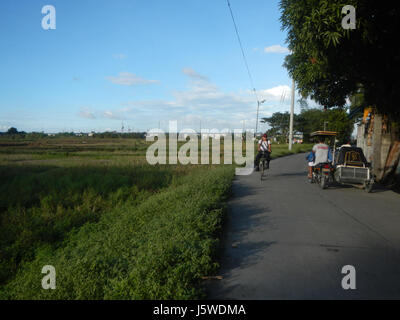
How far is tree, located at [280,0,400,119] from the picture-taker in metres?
6.79

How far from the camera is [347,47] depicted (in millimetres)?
7695

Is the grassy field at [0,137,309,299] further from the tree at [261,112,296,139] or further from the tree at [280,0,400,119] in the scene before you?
the tree at [261,112,296,139]

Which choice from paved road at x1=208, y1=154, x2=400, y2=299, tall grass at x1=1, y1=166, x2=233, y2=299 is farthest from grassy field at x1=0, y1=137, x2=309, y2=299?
paved road at x1=208, y1=154, x2=400, y2=299

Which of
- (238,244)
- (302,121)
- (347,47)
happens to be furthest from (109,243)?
(302,121)

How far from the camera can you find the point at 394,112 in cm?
1059

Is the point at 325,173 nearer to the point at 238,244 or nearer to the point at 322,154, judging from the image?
the point at 322,154

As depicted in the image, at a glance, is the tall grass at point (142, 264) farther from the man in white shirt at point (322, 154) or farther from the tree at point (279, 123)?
the tree at point (279, 123)

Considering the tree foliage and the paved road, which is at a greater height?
the tree foliage

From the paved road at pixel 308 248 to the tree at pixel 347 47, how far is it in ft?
12.5

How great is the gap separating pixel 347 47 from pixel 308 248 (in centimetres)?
565

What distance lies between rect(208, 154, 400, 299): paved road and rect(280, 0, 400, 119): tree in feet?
12.5

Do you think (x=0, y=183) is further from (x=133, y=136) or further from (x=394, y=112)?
(x=133, y=136)

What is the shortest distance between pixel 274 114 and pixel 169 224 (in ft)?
278
